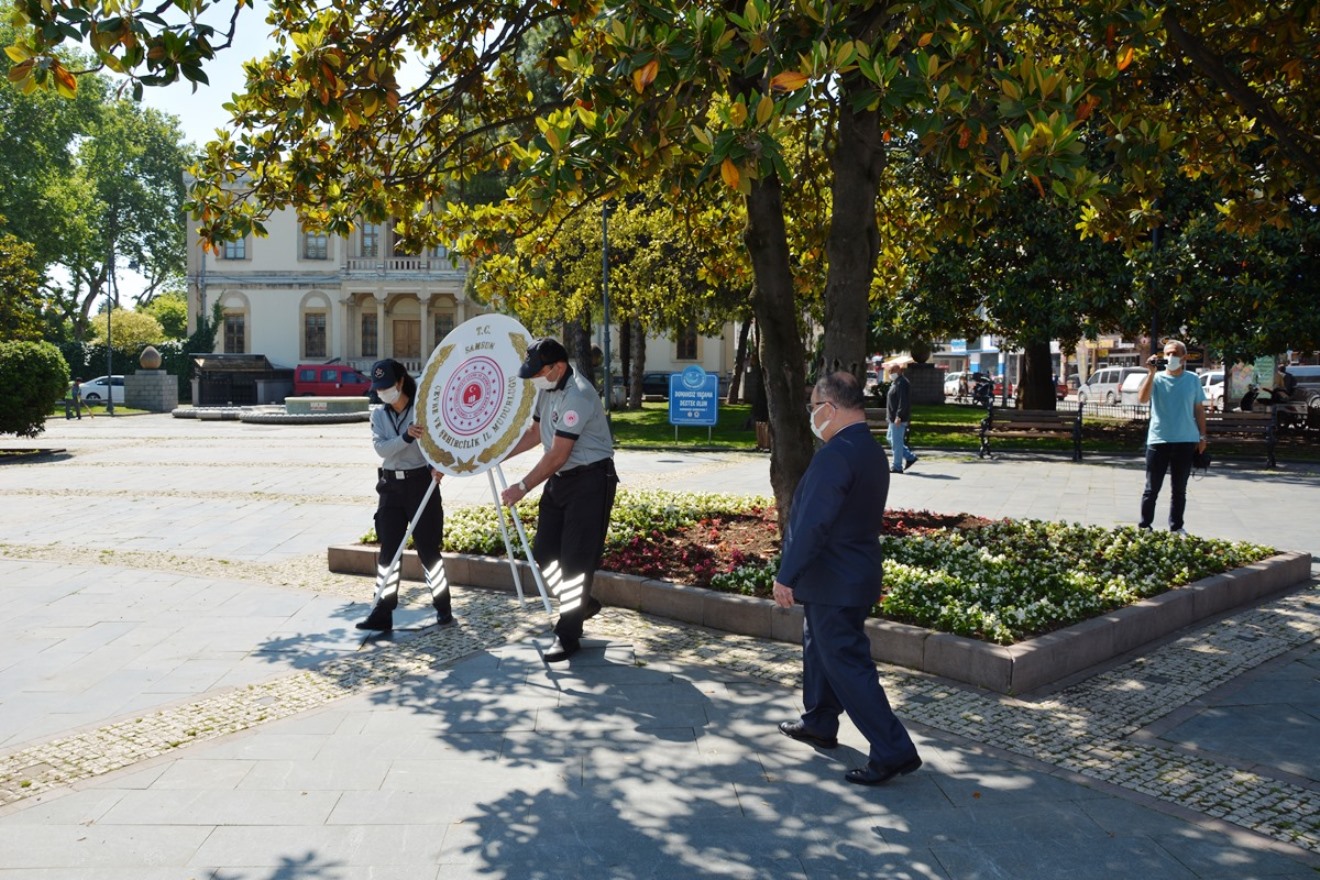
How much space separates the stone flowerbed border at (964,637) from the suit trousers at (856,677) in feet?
4.40

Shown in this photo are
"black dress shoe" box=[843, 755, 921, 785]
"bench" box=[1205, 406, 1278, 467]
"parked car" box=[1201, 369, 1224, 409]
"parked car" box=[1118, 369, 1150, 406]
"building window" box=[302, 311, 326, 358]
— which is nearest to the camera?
"black dress shoe" box=[843, 755, 921, 785]

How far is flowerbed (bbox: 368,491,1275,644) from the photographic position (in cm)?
627

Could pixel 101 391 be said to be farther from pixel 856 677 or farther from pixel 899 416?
pixel 856 677

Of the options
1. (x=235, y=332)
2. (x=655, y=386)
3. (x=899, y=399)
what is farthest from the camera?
(x=235, y=332)

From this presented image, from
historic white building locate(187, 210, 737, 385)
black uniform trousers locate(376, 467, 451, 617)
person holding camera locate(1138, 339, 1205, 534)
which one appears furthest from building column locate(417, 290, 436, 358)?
black uniform trousers locate(376, 467, 451, 617)

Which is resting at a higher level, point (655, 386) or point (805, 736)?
point (655, 386)

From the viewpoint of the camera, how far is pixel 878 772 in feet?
14.2

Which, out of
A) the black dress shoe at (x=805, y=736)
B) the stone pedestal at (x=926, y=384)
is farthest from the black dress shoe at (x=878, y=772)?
the stone pedestal at (x=926, y=384)

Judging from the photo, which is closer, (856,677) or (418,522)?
(856,677)

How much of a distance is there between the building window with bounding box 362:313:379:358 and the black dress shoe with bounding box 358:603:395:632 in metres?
51.2

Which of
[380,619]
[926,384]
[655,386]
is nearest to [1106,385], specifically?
[926,384]

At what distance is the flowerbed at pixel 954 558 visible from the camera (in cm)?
627

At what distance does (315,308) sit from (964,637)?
5366cm

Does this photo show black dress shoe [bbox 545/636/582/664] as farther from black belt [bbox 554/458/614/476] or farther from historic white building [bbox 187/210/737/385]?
historic white building [bbox 187/210/737/385]
